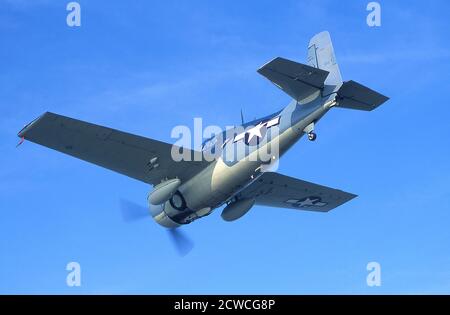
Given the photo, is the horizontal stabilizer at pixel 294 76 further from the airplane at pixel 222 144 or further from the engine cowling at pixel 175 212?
the engine cowling at pixel 175 212

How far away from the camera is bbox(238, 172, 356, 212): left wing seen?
99.7ft

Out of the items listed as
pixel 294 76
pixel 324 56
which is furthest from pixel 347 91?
pixel 324 56

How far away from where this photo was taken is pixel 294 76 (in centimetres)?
2423

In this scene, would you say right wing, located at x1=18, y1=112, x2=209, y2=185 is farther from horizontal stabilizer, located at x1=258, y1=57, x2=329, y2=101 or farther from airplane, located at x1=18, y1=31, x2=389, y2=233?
horizontal stabilizer, located at x1=258, y1=57, x2=329, y2=101

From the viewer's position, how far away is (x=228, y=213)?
1141 inches

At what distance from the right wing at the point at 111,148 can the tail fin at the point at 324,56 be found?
5.32 m

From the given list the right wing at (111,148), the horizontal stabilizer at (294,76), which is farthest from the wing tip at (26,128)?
the horizontal stabilizer at (294,76)

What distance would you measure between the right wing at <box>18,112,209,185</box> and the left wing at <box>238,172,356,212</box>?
3592mm

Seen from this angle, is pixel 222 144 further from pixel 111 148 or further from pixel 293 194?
pixel 293 194

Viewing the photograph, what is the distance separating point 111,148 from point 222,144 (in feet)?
13.1

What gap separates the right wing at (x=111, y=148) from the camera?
25328 millimetres

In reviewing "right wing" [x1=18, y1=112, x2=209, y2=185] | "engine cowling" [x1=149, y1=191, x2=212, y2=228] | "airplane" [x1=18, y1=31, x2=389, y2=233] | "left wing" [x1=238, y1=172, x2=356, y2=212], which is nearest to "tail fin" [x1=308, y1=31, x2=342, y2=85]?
"airplane" [x1=18, y1=31, x2=389, y2=233]
